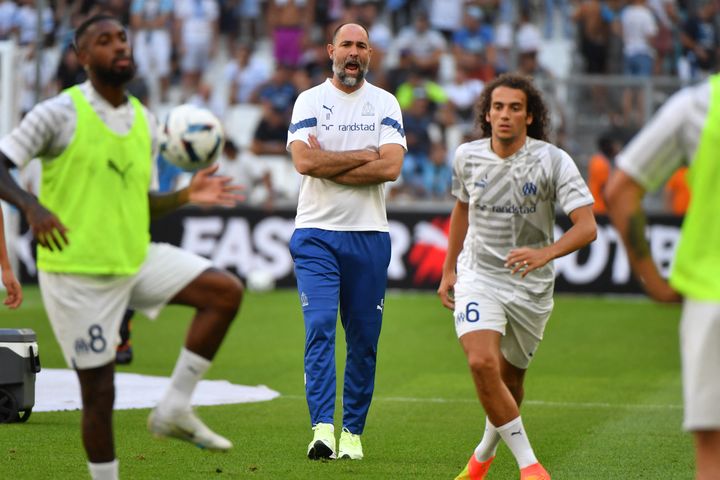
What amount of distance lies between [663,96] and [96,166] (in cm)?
1663

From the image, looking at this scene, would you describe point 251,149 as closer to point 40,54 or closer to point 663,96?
point 40,54

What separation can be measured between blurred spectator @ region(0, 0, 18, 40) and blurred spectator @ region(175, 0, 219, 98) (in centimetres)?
297

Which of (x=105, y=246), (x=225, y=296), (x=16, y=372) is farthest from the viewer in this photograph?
(x=16, y=372)

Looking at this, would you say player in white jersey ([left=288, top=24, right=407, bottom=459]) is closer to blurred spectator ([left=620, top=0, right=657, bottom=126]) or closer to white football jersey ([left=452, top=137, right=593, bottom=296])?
white football jersey ([left=452, top=137, right=593, bottom=296])

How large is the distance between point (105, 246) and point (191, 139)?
0.72m

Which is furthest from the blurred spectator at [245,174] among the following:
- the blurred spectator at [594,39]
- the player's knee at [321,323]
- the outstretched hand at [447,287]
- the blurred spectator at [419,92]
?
the outstretched hand at [447,287]

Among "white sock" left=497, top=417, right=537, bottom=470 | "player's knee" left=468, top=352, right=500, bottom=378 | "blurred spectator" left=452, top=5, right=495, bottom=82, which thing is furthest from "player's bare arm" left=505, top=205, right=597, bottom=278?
"blurred spectator" left=452, top=5, right=495, bottom=82

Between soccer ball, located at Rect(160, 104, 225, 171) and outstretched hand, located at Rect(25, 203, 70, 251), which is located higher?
soccer ball, located at Rect(160, 104, 225, 171)

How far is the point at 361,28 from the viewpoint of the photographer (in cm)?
859

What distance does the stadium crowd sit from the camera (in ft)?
71.8

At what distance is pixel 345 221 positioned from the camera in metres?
8.45

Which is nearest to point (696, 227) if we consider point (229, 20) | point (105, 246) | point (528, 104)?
point (105, 246)

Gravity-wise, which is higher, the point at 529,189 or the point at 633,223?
the point at 633,223

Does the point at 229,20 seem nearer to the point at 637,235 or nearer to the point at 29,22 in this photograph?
the point at 29,22
